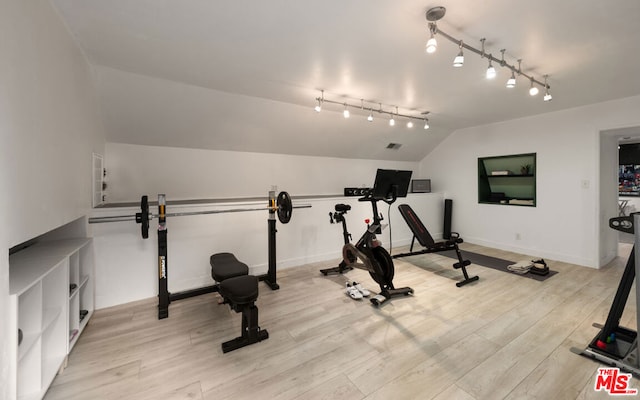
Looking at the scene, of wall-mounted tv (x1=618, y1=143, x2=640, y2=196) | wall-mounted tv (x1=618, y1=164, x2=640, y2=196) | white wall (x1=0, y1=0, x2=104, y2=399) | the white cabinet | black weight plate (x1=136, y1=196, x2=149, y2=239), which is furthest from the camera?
wall-mounted tv (x1=618, y1=164, x2=640, y2=196)

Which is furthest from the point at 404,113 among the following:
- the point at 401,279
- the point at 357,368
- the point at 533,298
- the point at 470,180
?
the point at 357,368

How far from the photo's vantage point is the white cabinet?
5.08 feet

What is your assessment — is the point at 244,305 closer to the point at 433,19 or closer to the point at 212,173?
the point at 433,19

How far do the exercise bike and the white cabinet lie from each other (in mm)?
2758

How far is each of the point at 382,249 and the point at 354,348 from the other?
1.37m

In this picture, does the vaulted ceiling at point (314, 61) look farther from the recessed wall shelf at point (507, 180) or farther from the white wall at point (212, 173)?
the recessed wall shelf at point (507, 180)

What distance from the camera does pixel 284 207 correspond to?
328cm

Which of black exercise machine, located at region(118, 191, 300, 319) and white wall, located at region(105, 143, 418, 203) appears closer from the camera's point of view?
black exercise machine, located at region(118, 191, 300, 319)

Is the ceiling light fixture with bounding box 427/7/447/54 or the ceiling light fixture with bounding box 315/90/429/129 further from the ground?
the ceiling light fixture with bounding box 315/90/429/129

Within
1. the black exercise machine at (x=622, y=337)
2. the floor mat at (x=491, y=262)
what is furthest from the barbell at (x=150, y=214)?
the floor mat at (x=491, y=262)

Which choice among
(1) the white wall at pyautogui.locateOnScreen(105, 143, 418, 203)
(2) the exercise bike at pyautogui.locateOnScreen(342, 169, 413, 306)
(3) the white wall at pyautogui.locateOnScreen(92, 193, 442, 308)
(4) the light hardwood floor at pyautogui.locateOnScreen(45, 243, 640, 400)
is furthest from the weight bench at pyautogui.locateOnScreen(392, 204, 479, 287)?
(1) the white wall at pyautogui.locateOnScreen(105, 143, 418, 203)

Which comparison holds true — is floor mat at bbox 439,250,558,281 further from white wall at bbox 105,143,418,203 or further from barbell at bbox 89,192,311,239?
barbell at bbox 89,192,311,239

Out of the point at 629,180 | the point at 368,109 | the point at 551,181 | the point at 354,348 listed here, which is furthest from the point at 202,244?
the point at 629,180

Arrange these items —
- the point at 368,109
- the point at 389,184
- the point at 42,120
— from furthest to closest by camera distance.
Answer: the point at 368,109 → the point at 389,184 → the point at 42,120
